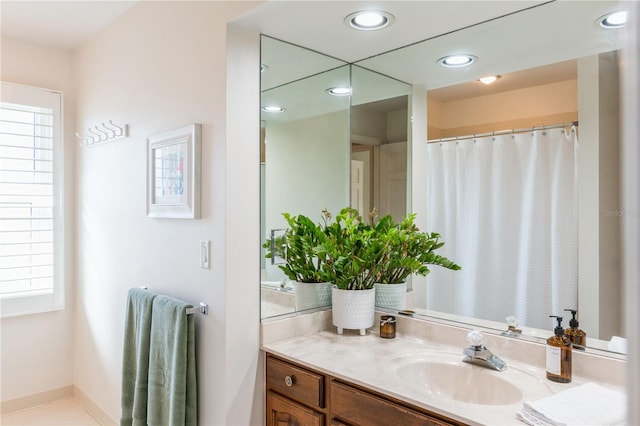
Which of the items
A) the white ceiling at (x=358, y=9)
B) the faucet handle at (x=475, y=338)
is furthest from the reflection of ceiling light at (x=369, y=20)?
the faucet handle at (x=475, y=338)

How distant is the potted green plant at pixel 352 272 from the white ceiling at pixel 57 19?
173 centimetres

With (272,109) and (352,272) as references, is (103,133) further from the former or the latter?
(352,272)

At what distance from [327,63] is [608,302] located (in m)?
1.62

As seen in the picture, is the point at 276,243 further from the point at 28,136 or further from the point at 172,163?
the point at 28,136

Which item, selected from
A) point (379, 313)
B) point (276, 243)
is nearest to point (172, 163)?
point (276, 243)

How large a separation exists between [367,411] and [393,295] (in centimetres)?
72

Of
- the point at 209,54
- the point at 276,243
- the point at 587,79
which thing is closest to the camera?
the point at 587,79

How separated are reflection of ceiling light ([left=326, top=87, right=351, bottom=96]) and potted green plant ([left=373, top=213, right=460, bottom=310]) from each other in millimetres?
761

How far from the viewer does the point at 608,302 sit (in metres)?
1.45

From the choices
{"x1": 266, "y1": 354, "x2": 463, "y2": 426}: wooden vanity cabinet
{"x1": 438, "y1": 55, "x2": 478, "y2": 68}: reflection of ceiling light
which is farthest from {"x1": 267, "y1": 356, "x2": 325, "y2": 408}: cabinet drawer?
{"x1": 438, "y1": 55, "x2": 478, "y2": 68}: reflection of ceiling light

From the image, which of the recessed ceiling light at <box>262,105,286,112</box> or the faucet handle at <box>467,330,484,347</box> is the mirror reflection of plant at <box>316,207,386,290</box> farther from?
the recessed ceiling light at <box>262,105,286,112</box>

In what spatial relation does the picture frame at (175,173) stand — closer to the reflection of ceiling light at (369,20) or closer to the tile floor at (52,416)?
the reflection of ceiling light at (369,20)

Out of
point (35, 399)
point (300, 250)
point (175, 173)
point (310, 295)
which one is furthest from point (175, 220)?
point (35, 399)

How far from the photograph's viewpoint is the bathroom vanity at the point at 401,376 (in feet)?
4.37
